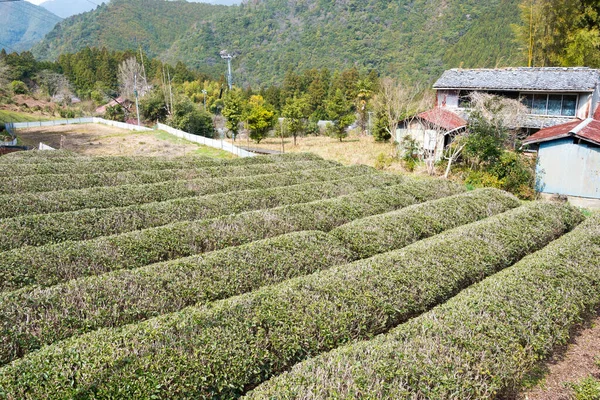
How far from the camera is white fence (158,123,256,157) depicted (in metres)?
→ 28.1

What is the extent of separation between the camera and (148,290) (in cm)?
722

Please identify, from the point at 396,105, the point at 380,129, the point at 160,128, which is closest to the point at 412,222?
the point at 396,105

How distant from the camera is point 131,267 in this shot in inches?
347

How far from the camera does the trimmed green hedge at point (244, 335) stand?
16.4ft

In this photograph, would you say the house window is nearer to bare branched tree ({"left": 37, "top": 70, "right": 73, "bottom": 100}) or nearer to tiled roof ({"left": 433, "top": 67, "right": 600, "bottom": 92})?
tiled roof ({"left": 433, "top": 67, "right": 600, "bottom": 92})

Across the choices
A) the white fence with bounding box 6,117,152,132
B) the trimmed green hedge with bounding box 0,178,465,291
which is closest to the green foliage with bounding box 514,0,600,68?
the trimmed green hedge with bounding box 0,178,465,291

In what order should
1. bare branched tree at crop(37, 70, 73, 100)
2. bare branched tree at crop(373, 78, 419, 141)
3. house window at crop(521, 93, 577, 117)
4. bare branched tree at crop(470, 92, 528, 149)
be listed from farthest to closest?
bare branched tree at crop(37, 70, 73, 100)
bare branched tree at crop(373, 78, 419, 141)
house window at crop(521, 93, 577, 117)
bare branched tree at crop(470, 92, 528, 149)

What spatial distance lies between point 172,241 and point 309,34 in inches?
2938

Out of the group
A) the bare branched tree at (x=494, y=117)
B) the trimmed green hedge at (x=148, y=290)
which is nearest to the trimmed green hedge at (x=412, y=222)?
the trimmed green hedge at (x=148, y=290)

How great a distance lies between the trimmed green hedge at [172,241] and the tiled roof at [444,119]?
9902 millimetres

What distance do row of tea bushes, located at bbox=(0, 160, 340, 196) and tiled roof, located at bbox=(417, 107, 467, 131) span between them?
7352mm

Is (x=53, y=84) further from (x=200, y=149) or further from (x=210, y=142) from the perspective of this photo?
(x=200, y=149)

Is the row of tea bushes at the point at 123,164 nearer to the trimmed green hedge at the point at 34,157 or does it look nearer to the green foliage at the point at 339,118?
the trimmed green hedge at the point at 34,157

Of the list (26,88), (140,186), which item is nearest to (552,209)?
(140,186)
